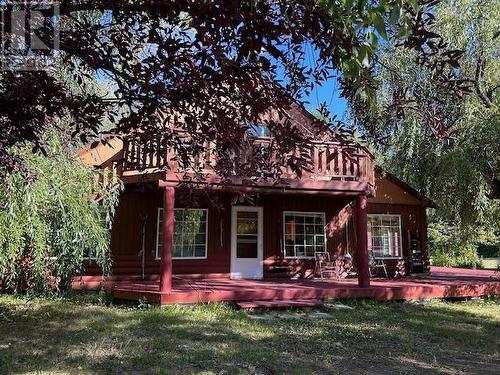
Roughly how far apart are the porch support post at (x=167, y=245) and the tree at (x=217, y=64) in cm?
590

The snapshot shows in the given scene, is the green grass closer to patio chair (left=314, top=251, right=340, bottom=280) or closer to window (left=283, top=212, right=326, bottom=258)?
patio chair (left=314, top=251, right=340, bottom=280)

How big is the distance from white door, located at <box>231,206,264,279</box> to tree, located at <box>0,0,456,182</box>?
9129 mm

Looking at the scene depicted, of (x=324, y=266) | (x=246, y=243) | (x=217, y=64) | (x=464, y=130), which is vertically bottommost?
(x=324, y=266)

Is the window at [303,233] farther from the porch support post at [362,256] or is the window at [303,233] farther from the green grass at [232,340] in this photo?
the green grass at [232,340]

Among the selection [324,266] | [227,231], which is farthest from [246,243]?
[324,266]

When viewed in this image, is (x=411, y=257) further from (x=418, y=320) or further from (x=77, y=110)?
(x=77, y=110)

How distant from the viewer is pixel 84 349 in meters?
6.06

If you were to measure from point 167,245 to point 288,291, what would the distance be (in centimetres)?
263

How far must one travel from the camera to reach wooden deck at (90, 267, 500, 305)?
361 inches

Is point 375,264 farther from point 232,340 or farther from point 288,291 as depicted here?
point 232,340

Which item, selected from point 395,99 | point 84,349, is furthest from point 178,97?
point 84,349

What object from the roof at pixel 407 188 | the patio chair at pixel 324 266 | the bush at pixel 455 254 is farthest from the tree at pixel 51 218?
the bush at pixel 455 254

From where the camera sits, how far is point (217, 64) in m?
2.36

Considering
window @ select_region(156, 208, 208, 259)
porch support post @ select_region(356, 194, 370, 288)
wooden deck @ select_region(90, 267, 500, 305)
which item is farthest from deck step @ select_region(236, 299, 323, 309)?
window @ select_region(156, 208, 208, 259)
